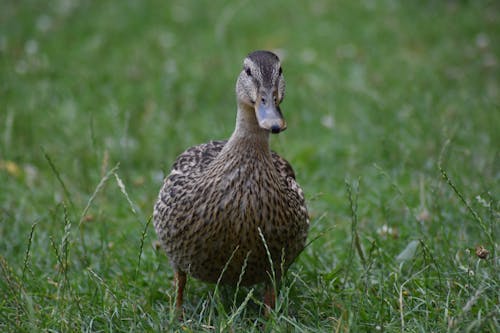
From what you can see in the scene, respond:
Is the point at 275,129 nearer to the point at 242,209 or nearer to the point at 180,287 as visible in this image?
the point at 242,209

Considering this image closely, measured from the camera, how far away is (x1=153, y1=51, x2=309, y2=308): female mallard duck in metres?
3.04

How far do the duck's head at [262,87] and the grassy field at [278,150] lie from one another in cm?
51

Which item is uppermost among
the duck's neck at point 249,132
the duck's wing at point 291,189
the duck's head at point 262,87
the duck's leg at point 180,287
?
the duck's head at point 262,87

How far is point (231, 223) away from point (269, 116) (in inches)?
21.7

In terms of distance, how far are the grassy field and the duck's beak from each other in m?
0.50

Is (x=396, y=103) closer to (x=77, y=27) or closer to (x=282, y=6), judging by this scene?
(x=282, y=6)

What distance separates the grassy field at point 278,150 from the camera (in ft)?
9.98

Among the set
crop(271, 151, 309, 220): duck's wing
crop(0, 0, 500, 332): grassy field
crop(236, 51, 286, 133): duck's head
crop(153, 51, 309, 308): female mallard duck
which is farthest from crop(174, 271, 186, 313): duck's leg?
crop(236, 51, 286, 133): duck's head

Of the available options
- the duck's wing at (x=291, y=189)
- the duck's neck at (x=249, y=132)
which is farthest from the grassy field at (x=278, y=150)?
the duck's neck at (x=249, y=132)

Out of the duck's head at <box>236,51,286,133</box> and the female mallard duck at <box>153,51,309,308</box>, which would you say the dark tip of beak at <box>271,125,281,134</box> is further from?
the female mallard duck at <box>153,51,309,308</box>

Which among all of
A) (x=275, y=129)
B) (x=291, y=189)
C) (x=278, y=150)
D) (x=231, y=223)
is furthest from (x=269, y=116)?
(x=278, y=150)

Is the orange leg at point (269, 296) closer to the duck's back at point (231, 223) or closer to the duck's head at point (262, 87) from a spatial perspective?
the duck's back at point (231, 223)

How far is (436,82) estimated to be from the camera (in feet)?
20.4

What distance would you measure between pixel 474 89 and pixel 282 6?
3.03m
